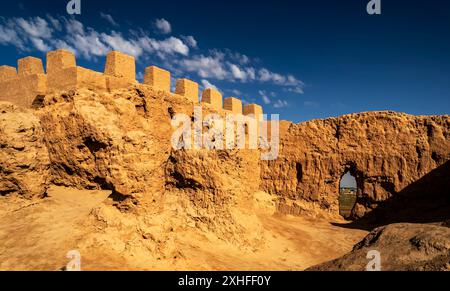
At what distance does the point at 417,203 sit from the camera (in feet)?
51.7

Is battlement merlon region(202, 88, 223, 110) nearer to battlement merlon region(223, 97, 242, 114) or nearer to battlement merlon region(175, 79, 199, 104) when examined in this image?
battlement merlon region(223, 97, 242, 114)

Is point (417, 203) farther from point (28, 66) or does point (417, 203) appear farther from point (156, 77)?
point (28, 66)

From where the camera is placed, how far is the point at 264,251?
35.2 ft

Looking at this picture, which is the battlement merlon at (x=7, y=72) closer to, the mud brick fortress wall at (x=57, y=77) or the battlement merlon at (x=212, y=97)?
the mud brick fortress wall at (x=57, y=77)

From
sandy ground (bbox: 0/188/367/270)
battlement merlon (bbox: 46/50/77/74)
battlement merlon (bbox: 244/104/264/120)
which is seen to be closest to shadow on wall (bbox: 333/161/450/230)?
sandy ground (bbox: 0/188/367/270)

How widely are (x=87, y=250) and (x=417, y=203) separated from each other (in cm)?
1488

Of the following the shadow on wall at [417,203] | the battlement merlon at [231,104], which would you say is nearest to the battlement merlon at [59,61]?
the battlement merlon at [231,104]

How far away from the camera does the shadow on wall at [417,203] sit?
598 inches

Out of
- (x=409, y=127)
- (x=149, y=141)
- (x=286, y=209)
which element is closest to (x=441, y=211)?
(x=409, y=127)

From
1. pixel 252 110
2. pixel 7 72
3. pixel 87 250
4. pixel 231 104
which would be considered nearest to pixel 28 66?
pixel 7 72

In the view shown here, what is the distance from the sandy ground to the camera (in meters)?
5.85

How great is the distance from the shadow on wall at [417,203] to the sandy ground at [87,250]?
4480mm
